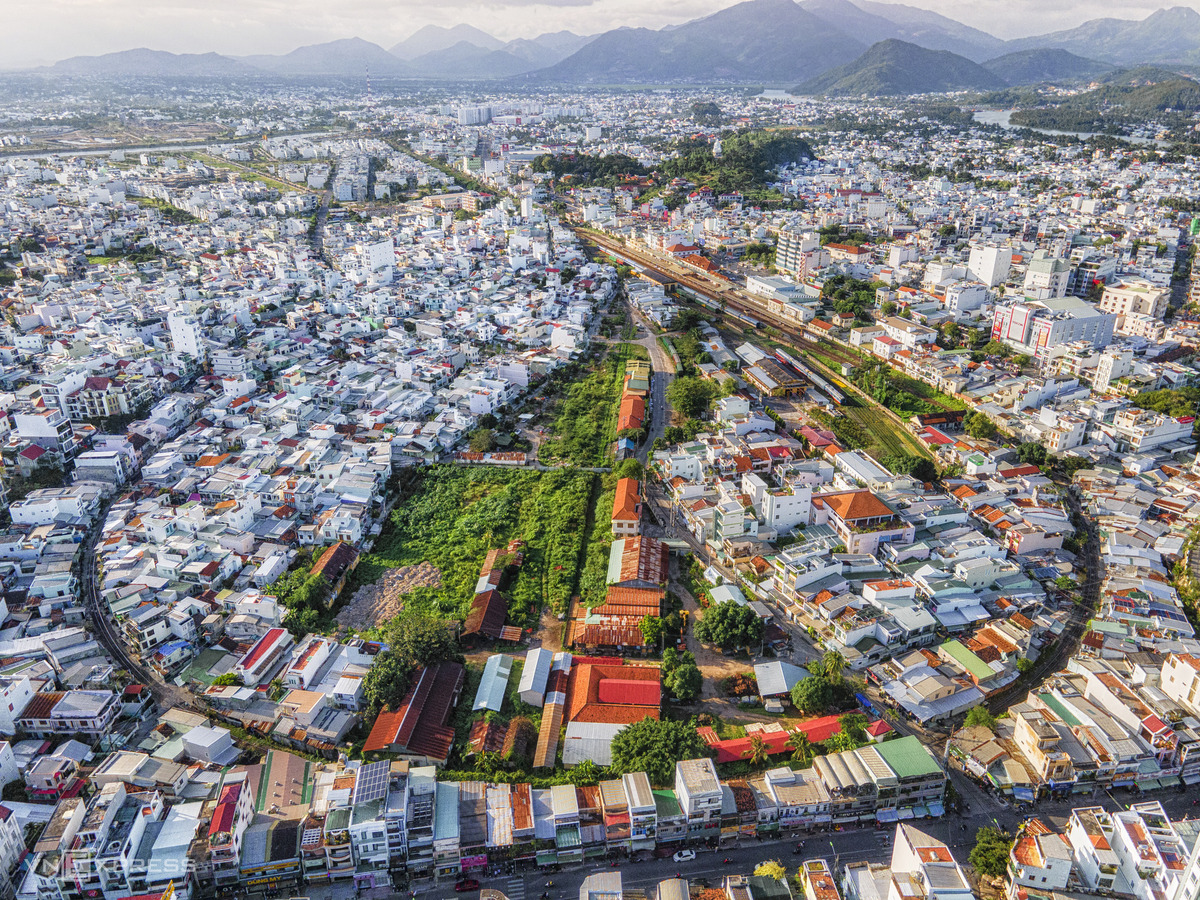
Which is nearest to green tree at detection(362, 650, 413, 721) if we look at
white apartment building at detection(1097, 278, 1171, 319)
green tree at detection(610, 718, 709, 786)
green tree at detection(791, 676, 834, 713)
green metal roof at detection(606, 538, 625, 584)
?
green tree at detection(610, 718, 709, 786)

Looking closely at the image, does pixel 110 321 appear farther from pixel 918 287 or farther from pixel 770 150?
pixel 770 150

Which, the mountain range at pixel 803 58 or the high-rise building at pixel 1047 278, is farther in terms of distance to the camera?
the mountain range at pixel 803 58

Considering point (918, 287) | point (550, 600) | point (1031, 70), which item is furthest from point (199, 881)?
point (1031, 70)

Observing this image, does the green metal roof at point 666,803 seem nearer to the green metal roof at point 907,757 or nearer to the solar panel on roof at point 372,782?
the green metal roof at point 907,757

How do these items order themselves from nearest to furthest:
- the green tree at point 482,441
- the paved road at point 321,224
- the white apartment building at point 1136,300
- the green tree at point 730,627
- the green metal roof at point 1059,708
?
the green metal roof at point 1059,708 < the green tree at point 730,627 < the green tree at point 482,441 < the white apartment building at point 1136,300 < the paved road at point 321,224

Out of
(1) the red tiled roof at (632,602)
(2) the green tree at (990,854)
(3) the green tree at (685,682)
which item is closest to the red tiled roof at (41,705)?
(1) the red tiled roof at (632,602)

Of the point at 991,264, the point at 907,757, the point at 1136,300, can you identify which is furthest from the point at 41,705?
A: the point at 991,264

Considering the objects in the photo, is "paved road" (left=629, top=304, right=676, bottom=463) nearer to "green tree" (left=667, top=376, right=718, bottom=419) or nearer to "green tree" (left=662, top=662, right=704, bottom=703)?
"green tree" (left=667, top=376, right=718, bottom=419)
